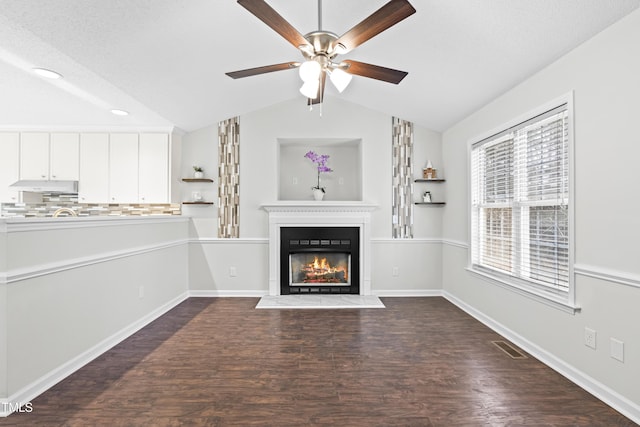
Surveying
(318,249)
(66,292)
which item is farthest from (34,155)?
(318,249)

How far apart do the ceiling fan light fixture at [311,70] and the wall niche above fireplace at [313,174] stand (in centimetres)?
287

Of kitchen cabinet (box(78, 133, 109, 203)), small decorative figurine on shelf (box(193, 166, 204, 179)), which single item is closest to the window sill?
small decorative figurine on shelf (box(193, 166, 204, 179))

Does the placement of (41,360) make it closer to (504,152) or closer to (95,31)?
(95,31)

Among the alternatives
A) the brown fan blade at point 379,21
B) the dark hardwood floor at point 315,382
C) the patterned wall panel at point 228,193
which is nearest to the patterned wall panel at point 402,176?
the dark hardwood floor at point 315,382

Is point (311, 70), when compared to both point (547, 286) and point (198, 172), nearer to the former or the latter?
point (547, 286)

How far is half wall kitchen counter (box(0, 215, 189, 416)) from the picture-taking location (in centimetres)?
199

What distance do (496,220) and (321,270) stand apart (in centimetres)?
242

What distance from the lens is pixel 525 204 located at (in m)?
2.88

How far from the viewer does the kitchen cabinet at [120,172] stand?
169 inches

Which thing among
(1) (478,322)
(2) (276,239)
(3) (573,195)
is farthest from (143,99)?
(1) (478,322)

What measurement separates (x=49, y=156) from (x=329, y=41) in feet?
14.1

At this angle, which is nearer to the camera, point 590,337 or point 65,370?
point 590,337

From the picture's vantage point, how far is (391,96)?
4023 millimetres

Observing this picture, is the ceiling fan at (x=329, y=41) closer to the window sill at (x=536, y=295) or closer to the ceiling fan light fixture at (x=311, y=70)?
the ceiling fan light fixture at (x=311, y=70)
